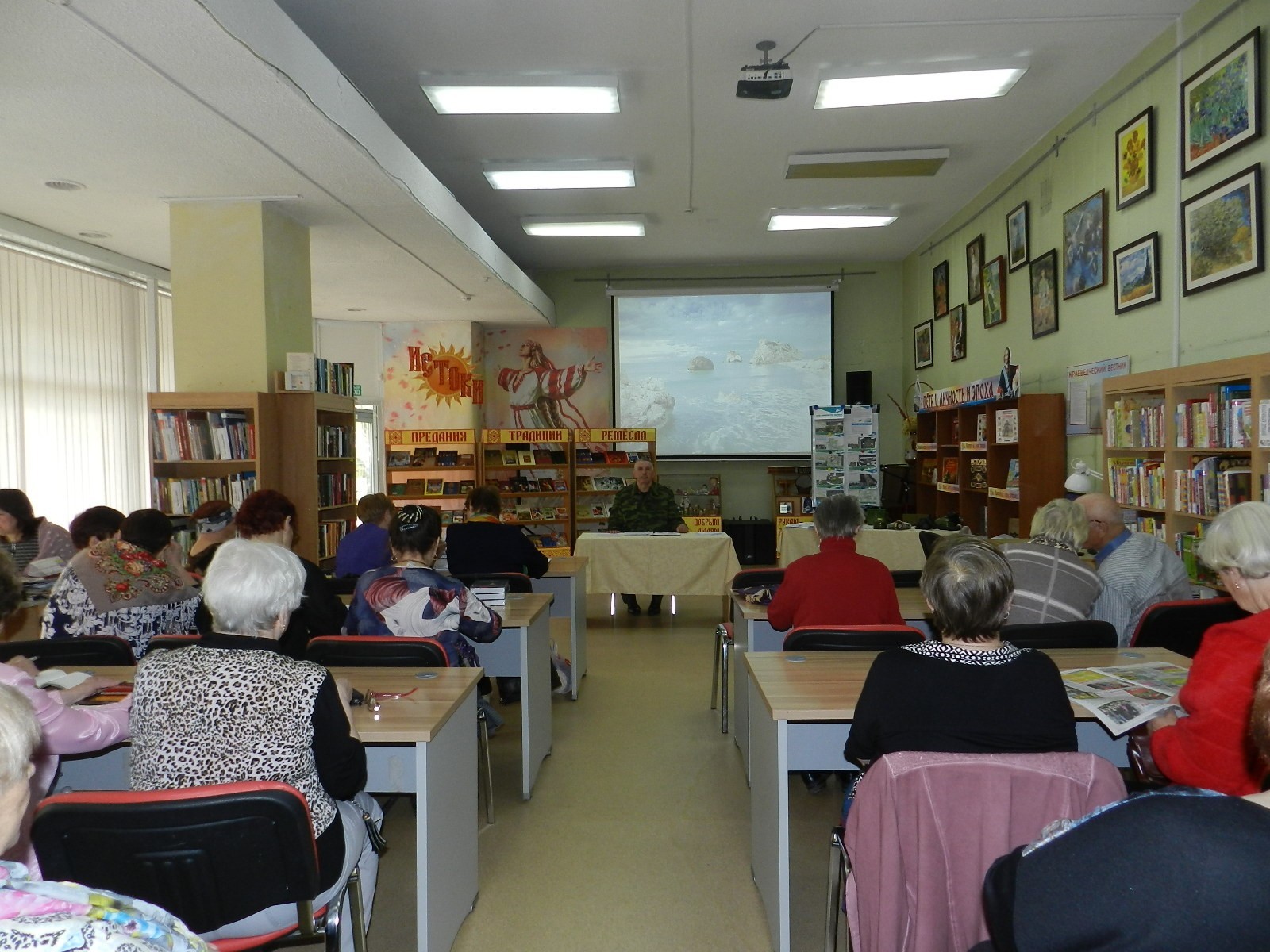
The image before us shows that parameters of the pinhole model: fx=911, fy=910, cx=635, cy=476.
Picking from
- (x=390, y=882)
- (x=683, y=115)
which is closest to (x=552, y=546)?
(x=683, y=115)

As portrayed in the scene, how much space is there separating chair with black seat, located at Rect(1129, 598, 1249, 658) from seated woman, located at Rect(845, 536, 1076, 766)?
1.44m

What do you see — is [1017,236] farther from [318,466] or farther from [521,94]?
[318,466]

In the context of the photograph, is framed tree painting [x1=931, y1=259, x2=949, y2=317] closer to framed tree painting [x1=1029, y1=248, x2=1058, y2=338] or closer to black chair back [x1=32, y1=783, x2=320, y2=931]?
framed tree painting [x1=1029, y1=248, x2=1058, y2=338]

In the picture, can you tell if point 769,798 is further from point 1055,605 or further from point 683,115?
point 683,115

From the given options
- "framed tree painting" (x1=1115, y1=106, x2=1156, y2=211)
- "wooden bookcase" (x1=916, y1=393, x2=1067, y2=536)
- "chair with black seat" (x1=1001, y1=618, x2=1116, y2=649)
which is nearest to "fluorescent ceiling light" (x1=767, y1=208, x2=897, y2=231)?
"wooden bookcase" (x1=916, y1=393, x2=1067, y2=536)

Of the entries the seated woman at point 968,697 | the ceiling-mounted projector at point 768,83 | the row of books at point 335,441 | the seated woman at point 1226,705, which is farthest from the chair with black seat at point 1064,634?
the row of books at point 335,441

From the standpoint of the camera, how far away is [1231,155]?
14.7 ft

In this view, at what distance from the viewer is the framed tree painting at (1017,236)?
23.4 feet

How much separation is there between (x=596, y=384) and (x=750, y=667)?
8626 mm

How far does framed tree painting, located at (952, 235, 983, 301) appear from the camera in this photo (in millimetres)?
8219

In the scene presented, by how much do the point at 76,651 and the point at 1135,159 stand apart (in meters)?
5.90

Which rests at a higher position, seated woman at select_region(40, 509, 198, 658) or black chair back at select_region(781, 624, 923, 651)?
seated woman at select_region(40, 509, 198, 658)

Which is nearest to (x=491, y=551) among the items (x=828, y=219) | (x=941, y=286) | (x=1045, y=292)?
(x=1045, y=292)

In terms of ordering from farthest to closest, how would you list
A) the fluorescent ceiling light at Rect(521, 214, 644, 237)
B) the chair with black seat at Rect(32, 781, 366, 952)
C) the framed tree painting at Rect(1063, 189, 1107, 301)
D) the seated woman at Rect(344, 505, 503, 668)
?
the fluorescent ceiling light at Rect(521, 214, 644, 237), the framed tree painting at Rect(1063, 189, 1107, 301), the seated woman at Rect(344, 505, 503, 668), the chair with black seat at Rect(32, 781, 366, 952)
